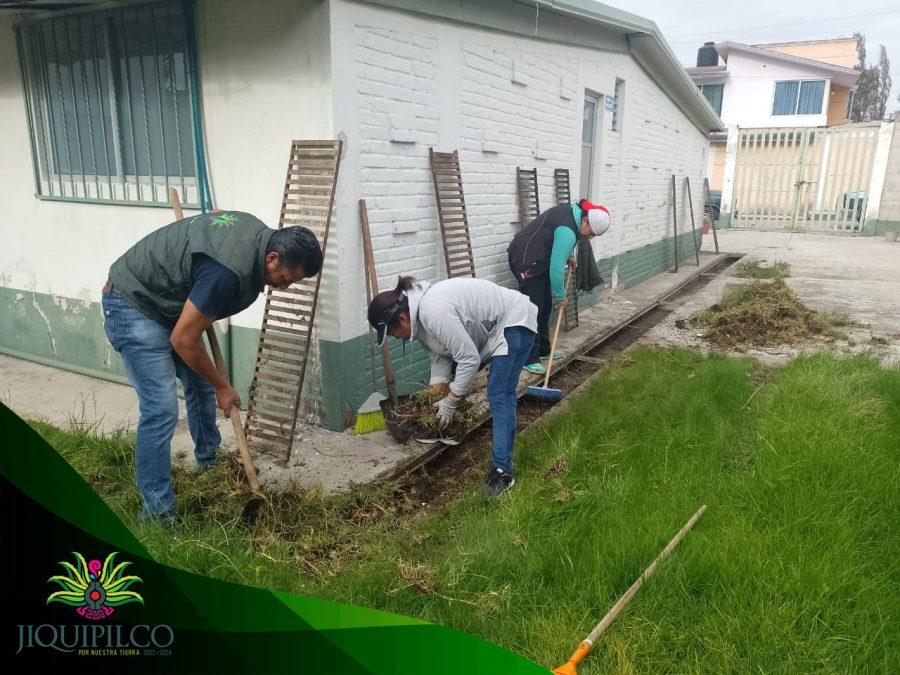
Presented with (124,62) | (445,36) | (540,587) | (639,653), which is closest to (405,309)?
(540,587)

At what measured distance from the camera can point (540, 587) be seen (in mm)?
2879

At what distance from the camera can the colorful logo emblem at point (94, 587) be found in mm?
1812

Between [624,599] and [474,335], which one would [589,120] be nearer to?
[474,335]

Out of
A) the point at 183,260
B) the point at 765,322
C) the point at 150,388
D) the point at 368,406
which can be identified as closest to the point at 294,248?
the point at 183,260

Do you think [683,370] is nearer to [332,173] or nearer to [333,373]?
[333,373]

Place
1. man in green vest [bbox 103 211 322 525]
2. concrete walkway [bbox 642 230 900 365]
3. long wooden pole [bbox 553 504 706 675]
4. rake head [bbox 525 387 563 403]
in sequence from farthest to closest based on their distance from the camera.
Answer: concrete walkway [bbox 642 230 900 365], rake head [bbox 525 387 563 403], man in green vest [bbox 103 211 322 525], long wooden pole [bbox 553 504 706 675]

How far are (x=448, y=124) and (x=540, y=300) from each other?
6.36 feet

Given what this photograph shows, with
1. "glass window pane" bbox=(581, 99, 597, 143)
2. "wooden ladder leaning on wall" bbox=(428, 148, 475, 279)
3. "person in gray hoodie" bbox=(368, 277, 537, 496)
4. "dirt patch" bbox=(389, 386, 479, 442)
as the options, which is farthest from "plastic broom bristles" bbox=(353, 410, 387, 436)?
"glass window pane" bbox=(581, 99, 597, 143)

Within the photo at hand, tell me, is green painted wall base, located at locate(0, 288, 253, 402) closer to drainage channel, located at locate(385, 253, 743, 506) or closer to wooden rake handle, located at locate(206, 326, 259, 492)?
wooden rake handle, located at locate(206, 326, 259, 492)

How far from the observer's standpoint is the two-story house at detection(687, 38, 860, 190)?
28.8 metres

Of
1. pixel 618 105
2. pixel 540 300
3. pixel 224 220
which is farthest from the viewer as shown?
pixel 618 105

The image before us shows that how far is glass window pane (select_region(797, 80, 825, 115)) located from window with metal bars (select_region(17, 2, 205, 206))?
103 ft

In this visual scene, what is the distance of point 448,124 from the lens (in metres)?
5.76

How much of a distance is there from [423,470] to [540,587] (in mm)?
1664
